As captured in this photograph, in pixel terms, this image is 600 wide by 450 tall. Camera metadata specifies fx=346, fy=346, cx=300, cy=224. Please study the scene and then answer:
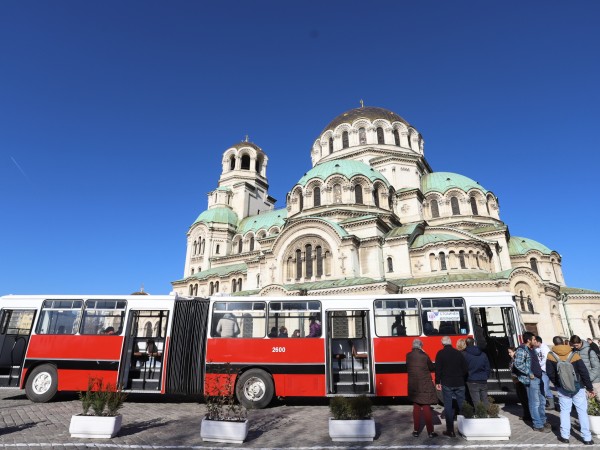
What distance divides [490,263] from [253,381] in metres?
29.3

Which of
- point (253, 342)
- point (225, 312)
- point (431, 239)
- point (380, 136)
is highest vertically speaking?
point (380, 136)

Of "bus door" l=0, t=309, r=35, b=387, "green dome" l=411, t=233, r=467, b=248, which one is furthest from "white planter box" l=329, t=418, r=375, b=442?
"green dome" l=411, t=233, r=467, b=248

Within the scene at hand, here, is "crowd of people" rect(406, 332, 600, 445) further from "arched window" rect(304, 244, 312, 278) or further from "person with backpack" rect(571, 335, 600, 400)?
"arched window" rect(304, 244, 312, 278)

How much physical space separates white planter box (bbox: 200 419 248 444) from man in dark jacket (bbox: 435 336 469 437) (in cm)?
408

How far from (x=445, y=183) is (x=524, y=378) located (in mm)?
35358

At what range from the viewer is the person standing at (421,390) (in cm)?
681

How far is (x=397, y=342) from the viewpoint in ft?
33.7

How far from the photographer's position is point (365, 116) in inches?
1778

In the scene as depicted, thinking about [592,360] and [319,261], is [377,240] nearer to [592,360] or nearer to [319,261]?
[319,261]

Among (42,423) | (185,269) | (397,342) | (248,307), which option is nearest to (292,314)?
(248,307)

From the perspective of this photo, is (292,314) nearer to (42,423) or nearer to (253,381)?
(253,381)

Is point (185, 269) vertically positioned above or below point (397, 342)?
above

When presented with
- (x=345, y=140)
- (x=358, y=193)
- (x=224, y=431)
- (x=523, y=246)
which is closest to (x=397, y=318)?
A: (x=224, y=431)

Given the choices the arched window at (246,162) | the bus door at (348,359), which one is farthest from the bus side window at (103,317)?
the arched window at (246,162)
